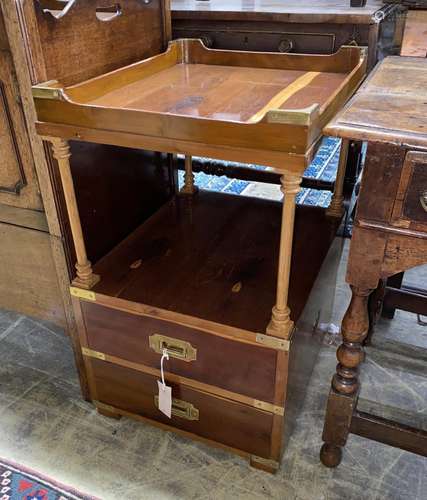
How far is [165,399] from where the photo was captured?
1129mm

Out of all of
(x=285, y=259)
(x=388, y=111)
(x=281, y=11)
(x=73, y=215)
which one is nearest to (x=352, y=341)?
(x=285, y=259)

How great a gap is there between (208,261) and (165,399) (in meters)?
0.34

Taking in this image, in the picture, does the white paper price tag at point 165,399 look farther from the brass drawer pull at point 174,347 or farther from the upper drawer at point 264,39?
the upper drawer at point 264,39

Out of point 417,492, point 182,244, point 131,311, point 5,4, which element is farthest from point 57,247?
point 417,492

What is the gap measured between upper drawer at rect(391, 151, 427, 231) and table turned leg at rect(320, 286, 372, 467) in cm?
17

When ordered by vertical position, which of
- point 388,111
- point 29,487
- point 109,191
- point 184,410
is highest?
point 388,111

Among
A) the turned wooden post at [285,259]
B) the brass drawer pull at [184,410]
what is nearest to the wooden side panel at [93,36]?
the turned wooden post at [285,259]

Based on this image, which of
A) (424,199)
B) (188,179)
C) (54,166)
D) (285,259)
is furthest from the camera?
(188,179)

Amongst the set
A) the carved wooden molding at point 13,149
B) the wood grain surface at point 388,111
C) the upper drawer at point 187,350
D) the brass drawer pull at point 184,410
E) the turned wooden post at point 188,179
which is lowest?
the brass drawer pull at point 184,410

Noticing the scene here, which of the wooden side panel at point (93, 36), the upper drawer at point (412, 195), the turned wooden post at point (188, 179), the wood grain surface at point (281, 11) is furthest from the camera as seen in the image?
the turned wooden post at point (188, 179)

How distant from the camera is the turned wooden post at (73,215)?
951 millimetres

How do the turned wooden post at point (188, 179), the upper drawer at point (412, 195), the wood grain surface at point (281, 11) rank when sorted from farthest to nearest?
1. the turned wooden post at point (188, 179)
2. the wood grain surface at point (281, 11)
3. the upper drawer at point (412, 195)

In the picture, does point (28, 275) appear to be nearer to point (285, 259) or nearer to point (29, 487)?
point (29, 487)

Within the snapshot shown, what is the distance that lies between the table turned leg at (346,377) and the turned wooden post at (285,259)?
5.0 inches
